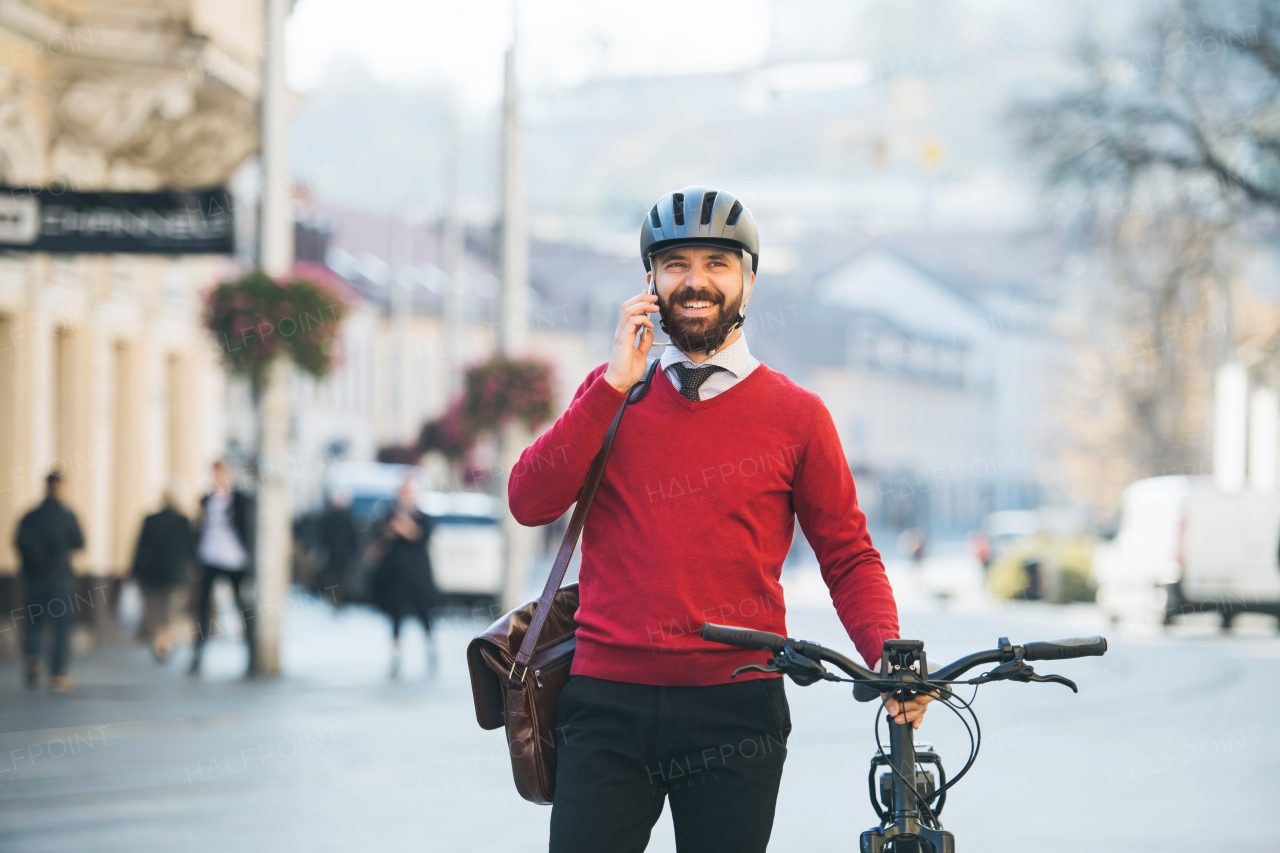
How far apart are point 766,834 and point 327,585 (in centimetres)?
2612

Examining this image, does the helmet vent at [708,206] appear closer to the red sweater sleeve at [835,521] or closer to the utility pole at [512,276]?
the red sweater sleeve at [835,521]

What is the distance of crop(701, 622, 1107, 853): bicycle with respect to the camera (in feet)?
11.2

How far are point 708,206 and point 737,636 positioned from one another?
913 mm

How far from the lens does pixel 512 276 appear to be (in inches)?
893

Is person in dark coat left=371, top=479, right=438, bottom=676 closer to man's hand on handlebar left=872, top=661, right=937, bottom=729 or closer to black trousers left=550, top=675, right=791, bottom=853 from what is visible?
black trousers left=550, top=675, right=791, bottom=853

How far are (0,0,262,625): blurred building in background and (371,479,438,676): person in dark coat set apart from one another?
265 cm

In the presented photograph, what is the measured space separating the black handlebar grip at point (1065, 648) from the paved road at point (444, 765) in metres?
4.67

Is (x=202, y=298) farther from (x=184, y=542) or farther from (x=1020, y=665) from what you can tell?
(x=1020, y=665)

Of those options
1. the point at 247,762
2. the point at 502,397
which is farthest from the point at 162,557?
the point at 247,762

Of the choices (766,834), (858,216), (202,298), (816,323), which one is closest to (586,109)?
(858,216)

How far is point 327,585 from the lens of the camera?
96.0 feet

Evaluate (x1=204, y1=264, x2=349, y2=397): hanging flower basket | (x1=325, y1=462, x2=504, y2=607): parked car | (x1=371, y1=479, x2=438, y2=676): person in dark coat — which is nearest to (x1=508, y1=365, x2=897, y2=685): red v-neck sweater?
(x1=204, y1=264, x2=349, y2=397): hanging flower basket

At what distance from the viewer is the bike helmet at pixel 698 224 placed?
381cm

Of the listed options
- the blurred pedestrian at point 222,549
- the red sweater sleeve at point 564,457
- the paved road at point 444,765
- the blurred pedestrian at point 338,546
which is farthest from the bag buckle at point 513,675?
the blurred pedestrian at point 338,546
